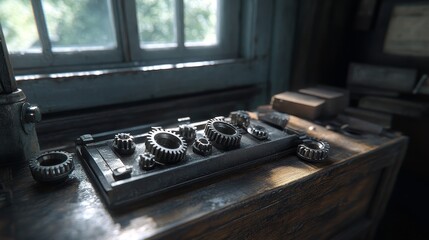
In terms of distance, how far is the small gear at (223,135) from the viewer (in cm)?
76

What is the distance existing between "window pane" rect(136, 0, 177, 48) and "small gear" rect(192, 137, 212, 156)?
674mm

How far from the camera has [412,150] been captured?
1497 mm

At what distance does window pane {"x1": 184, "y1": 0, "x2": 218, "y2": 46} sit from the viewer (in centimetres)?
132

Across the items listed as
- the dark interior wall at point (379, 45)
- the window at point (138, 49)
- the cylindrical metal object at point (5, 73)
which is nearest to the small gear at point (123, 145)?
the cylindrical metal object at point (5, 73)

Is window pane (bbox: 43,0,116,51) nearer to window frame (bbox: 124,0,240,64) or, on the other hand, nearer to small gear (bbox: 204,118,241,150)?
window frame (bbox: 124,0,240,64)

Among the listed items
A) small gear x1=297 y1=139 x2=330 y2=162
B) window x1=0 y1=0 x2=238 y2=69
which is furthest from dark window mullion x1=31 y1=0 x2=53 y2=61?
small gear x1=297 y1=139 x2=330 y2=162

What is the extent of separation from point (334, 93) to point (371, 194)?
1.49ft

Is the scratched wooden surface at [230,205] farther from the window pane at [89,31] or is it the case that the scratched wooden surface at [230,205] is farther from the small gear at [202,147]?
the window pane at [89,31]

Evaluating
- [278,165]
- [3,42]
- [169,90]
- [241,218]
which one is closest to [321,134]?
[278,165]

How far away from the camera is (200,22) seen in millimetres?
1416

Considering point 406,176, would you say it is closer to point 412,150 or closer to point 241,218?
point 412,150

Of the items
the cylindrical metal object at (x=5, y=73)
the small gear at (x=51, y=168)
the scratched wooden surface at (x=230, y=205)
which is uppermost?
the cylindrical metal object at (x=5, y=73)

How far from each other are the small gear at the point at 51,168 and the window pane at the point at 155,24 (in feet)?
2.21

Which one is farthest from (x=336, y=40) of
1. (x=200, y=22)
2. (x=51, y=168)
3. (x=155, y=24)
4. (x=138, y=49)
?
(x=51, y=168)
